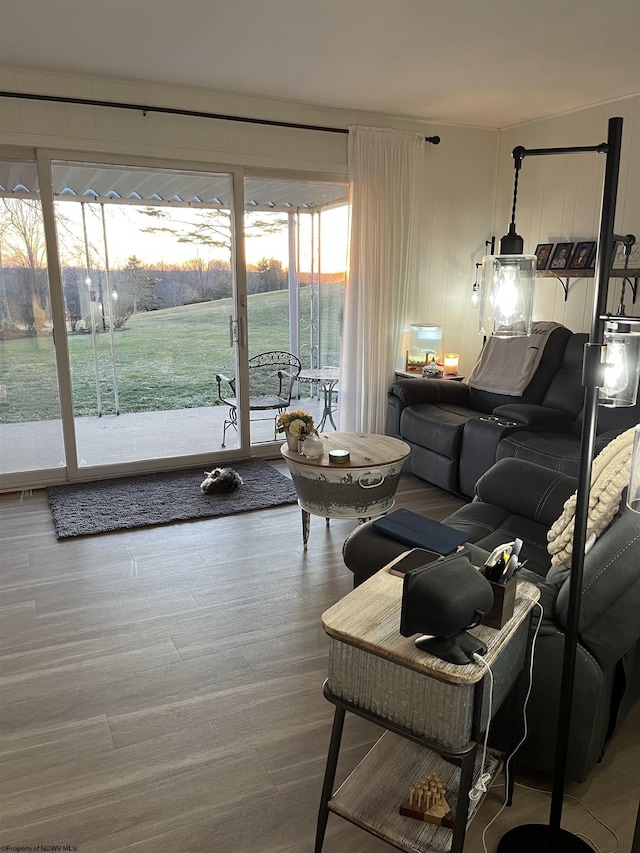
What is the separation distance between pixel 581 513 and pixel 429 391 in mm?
3395

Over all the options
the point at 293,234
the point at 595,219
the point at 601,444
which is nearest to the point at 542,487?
the point at 601,444

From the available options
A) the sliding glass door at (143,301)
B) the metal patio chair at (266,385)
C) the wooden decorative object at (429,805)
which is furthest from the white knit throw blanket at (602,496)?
the metal patio chair at (266,385)

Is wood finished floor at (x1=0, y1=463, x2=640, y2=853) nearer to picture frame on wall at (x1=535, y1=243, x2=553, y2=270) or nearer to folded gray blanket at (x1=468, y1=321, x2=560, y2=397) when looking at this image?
folded gray blanket at (x1=468, y1=321, x2=560, y2=397)

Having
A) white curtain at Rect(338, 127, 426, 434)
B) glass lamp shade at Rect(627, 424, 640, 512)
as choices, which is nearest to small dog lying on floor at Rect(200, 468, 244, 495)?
white curtain at Rect(338, 127, 426, 434)

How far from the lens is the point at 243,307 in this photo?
4.91m

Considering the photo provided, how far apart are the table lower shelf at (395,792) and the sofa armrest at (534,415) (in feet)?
8.57

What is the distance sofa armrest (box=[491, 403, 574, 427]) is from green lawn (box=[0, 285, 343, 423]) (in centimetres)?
222

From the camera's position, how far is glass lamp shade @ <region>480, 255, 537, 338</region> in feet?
5.48

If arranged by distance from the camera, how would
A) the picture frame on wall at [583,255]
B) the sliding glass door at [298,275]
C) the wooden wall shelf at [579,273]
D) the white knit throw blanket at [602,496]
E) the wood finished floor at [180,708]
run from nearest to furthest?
the wood finished floor at [180,708]
the white knit throw blanket at [602,496]
the wooden wall shelf at [579,273]
the picture frame on wall at [583,255]
the sliding glass door at [298,275]

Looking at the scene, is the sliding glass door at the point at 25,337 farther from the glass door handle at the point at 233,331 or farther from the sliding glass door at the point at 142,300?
the glass door handle at the point at 233,331

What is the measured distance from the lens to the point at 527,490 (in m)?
2.82

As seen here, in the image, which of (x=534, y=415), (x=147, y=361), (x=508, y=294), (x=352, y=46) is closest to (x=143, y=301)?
(x=147, y=361)

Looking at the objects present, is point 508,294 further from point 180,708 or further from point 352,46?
point 352,46

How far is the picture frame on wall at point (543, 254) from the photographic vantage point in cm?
491
